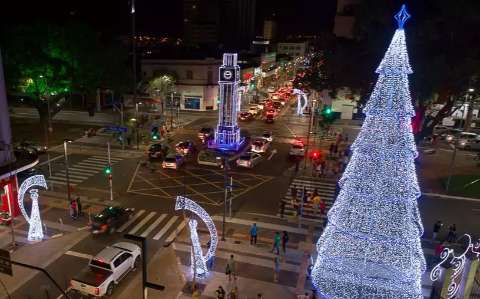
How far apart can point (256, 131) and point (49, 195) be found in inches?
1096

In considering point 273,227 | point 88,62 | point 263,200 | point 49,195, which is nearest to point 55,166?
point 49,195

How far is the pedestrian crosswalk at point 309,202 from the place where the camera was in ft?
83.1

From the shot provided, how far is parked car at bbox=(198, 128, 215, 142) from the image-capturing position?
43.3m

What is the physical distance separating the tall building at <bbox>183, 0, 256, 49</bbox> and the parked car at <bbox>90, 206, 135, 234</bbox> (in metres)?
99.4

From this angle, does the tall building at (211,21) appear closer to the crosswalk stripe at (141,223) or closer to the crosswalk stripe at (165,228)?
the crosswalk stripe at (141,223)

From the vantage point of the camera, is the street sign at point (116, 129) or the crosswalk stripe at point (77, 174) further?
the street sign at point (116, 129)

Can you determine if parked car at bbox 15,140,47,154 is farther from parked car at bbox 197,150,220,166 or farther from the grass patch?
the grass patch

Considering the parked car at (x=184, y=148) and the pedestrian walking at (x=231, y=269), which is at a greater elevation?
the parked car at (x=184, y=148)

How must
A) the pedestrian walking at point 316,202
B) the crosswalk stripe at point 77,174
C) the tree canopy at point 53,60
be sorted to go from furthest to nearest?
the tree canopy at point 53,60
the crosswalk stripe at point 77,174
the pedestrian walking at point 316,202

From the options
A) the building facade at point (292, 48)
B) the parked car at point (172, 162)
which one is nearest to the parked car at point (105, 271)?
the parked car at point (172, 162)

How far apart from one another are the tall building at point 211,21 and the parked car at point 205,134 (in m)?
76.7

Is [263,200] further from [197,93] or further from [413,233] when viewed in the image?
[197,93]

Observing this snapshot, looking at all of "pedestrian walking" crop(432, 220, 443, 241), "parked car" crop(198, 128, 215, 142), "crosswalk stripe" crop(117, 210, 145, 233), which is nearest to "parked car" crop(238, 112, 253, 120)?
"parked car" crop(198, 128, 215, 142)

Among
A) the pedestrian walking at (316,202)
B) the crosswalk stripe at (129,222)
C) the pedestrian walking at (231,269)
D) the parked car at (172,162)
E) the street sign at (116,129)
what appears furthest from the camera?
the street sign at (116,129)
